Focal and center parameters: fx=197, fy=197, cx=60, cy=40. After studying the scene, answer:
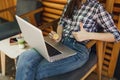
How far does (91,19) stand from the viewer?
4.88 feet

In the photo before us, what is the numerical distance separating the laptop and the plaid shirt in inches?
5.9

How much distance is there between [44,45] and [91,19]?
463 millimetres

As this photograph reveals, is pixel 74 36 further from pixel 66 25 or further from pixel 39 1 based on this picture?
pixel 39 1

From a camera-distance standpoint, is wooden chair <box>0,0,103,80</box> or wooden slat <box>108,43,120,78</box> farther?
wooden slat <box>108,43,120,78</box>

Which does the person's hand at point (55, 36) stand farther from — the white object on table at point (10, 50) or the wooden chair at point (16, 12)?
the wooden chair at point (16, 12)


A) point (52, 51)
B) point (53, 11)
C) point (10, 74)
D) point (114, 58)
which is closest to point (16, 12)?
point (53, 11)

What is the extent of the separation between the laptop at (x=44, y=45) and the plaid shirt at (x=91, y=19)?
149 millimetres

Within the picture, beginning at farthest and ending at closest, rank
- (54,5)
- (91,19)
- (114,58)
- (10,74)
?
(54,5)
(10,74)
(114,58)
(91,19)

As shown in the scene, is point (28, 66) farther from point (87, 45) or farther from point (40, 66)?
point (87, 45)

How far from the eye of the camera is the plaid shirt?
1.43 m

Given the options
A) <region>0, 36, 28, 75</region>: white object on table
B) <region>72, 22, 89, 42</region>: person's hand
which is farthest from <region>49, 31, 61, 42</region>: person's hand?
<region>0, 36, 28, 75</region>: white object on table

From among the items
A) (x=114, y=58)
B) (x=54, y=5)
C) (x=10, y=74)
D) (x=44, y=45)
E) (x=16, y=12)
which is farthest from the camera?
(x=16, y=12)

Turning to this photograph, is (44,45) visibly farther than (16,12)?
No

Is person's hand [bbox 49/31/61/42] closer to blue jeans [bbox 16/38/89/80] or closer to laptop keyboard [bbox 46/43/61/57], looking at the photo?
laptop keyboard [bbox 46/43/61/57]
